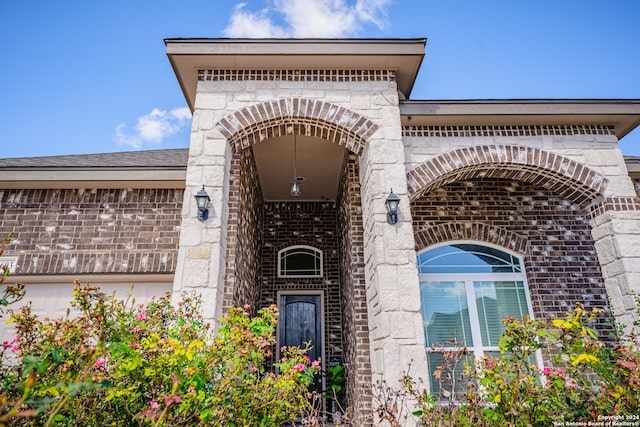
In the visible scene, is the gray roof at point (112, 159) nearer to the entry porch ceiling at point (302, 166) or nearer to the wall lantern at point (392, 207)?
the entry porch ceiling at point (302, 166)

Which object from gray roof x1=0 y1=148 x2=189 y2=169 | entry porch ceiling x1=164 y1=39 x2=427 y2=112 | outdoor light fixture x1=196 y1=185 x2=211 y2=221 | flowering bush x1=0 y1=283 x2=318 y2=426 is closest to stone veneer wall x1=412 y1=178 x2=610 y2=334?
entry porch ceiling x1=164 y1=39 x2=427 y2=112

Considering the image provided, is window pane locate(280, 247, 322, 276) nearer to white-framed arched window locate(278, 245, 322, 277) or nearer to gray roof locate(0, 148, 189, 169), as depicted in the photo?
white-framed arched window locate(278, 245, 322, 277)

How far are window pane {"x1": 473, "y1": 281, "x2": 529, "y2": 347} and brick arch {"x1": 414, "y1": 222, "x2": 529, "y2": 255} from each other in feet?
2.01

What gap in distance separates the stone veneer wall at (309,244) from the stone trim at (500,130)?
3369mm

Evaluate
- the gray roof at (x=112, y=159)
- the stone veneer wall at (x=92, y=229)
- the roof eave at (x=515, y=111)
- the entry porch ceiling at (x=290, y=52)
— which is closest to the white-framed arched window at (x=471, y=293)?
the roof eave at (x=515, y=111)

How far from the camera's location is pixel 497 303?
634cm

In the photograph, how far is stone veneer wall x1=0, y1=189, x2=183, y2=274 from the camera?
230 inches

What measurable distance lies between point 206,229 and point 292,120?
1720 mm

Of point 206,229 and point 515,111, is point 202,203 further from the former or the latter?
point 515,111

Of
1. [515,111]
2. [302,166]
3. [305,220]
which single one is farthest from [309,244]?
[515,111]

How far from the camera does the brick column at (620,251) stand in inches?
189

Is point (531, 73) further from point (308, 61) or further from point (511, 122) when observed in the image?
point (308, 61)

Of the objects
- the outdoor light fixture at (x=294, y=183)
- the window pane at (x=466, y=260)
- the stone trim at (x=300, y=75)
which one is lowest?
the window pane at (x=466, y=260)

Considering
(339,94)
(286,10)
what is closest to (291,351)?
(339,94)
